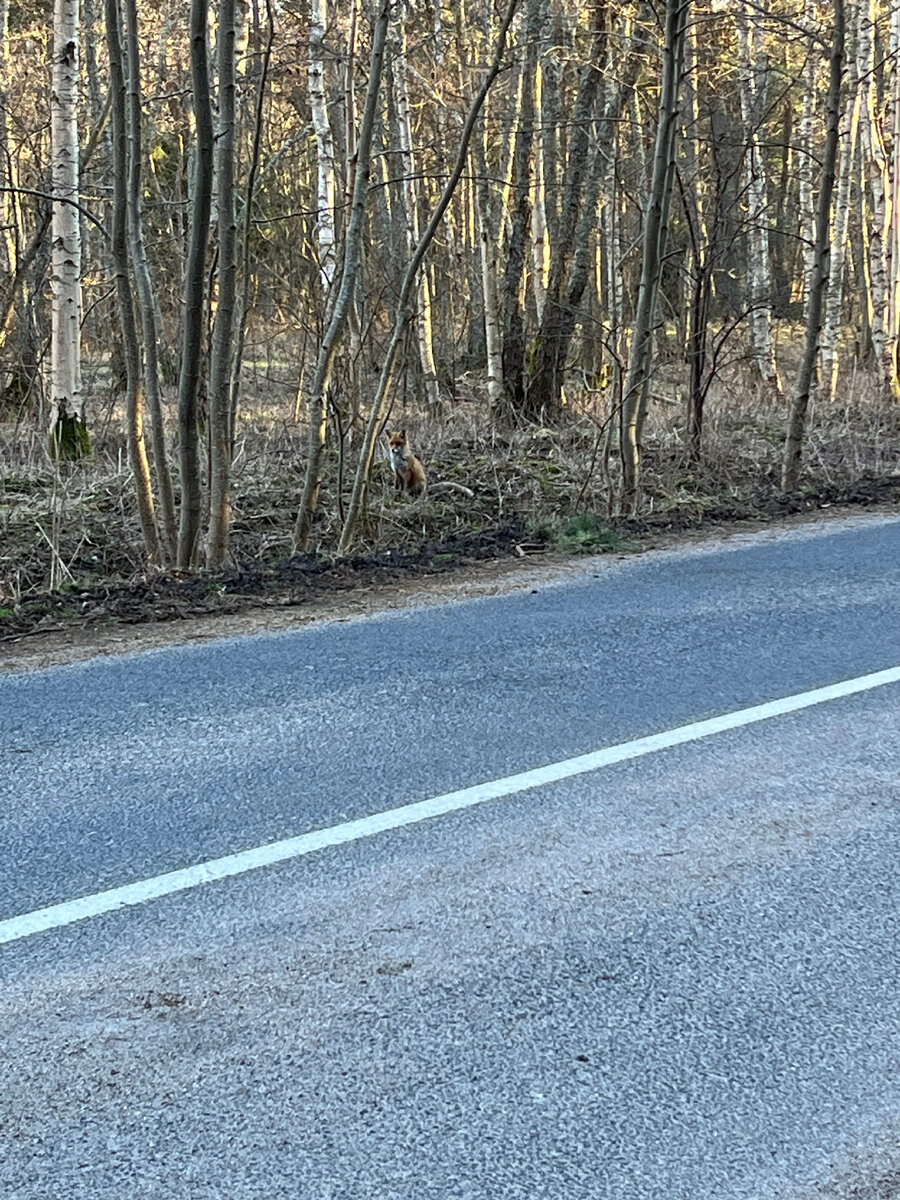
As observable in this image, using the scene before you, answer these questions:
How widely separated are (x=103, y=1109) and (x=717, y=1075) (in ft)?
4.73

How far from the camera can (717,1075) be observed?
8.89 ft

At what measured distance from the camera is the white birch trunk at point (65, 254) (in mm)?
11953

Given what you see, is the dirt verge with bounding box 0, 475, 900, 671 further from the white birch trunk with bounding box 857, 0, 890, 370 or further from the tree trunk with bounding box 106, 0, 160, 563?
the white birch trunk with bounding box 857, 0, 890, 370

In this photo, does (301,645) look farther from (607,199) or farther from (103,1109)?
(607,199)

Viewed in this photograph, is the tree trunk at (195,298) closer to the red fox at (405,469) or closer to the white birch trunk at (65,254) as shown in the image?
the red fox at (405,469)

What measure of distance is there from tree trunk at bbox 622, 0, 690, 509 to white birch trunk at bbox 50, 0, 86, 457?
5.96 metres

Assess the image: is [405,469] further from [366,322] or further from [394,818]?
[394,818]

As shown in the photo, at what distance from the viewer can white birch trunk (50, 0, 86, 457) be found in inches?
471

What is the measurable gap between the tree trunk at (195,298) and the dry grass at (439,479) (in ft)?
1.96

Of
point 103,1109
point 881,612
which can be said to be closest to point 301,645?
point 881,612

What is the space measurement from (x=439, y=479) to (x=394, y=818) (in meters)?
8.46

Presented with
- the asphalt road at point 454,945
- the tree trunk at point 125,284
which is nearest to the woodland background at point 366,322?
the tree trunk at point 125,284

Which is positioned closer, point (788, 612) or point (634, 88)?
point (788, 612)

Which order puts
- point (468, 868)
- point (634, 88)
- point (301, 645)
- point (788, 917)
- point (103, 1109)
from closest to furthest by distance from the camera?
1. point (103, 1109)
2. point (788, 917)
3. point (468, 868)
4. point (301, 645)
5. point (634, 88)
